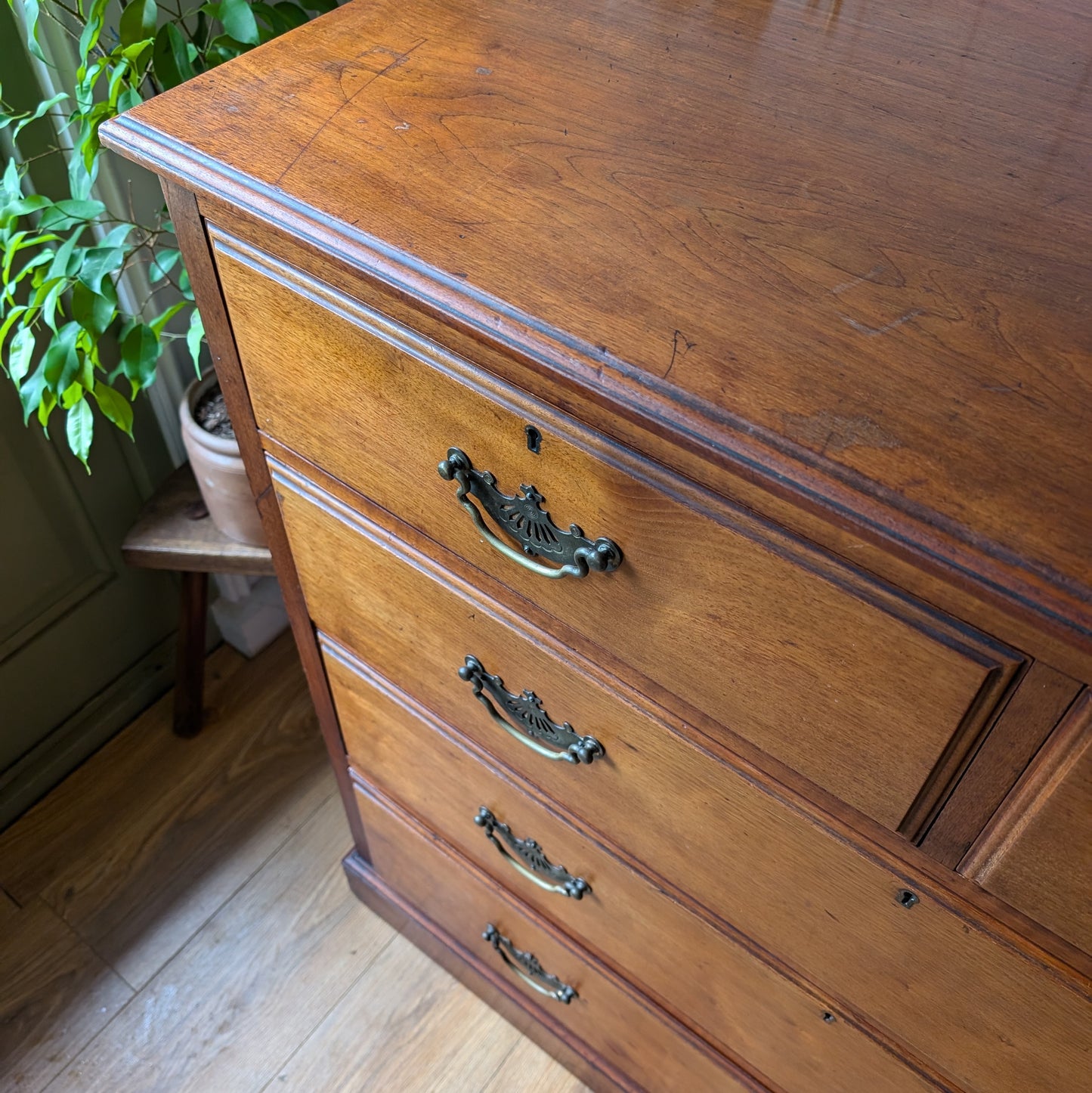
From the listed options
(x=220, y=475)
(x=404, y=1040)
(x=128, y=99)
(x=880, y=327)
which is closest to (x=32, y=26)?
(x=128, y=99)

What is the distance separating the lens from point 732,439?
15.9 inches

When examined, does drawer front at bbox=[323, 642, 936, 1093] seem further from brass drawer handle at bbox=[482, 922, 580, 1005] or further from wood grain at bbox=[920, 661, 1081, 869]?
wood grain at bbox=[920, 661, 1081, 869]

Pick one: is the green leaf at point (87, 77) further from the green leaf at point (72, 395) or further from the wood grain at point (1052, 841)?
the wood grain at point (1052, 841)

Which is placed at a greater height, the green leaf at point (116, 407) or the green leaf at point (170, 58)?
the green leaf at point (170, 58)

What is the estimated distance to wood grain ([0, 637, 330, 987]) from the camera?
3.83ft

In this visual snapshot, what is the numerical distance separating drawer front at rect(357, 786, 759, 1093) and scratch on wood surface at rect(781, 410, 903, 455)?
60cm

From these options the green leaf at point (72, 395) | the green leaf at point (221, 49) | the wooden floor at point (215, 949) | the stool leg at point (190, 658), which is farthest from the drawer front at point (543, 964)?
the green leaf at point (221, 49)

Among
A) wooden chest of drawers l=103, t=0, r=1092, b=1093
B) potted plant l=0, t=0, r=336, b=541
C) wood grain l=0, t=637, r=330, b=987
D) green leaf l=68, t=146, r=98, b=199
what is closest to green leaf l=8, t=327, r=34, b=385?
potted plant l=0, t=0, r=336, b=541

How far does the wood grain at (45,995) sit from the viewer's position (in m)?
1.06

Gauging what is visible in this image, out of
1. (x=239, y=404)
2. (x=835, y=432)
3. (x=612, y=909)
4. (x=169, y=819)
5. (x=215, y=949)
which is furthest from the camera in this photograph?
(x=169, y=819)

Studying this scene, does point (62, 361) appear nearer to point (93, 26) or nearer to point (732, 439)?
point (93, 26)

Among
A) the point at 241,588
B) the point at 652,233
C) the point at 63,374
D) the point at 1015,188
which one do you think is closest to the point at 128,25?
the point at 63,374

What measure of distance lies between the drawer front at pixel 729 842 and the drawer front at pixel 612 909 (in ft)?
0.11

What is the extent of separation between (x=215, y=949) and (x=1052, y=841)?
99cm
